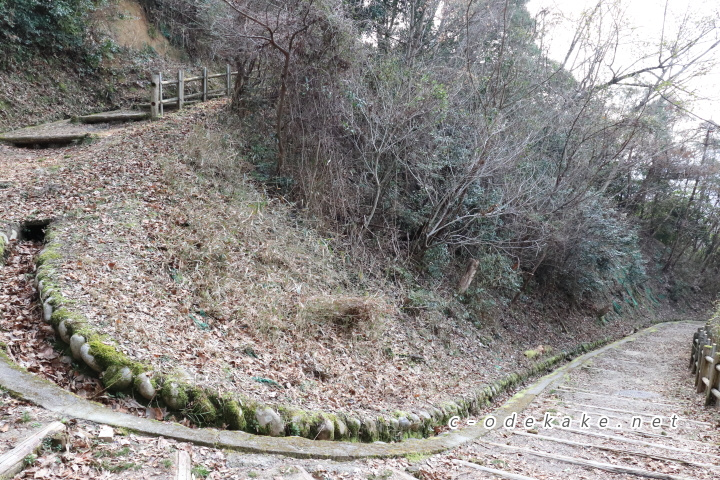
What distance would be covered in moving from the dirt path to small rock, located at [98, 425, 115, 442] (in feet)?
0.13

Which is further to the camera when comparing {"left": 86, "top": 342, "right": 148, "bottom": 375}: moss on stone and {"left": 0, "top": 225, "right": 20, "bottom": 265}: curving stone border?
{"left": 0, "top": 225, "right": 20, "bottom": 265}: curving stone border

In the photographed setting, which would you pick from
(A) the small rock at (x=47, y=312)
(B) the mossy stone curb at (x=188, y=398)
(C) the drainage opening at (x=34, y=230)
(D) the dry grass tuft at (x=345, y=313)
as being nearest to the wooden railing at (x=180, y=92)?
(C) the drainage opening at (x=34, y=230)

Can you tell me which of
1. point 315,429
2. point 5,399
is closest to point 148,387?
point 5,399

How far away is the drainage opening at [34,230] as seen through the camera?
247 inches

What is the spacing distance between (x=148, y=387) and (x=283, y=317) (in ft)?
8.48

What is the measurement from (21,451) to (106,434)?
20.1 inches

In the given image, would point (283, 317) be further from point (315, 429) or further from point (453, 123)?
point (453, 123)

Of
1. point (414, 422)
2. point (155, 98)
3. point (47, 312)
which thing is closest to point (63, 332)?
point (47, 312)

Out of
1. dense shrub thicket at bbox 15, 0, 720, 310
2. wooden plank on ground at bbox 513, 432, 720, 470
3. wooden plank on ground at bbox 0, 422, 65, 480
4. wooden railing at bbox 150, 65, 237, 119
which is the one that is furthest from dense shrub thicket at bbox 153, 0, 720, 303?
wooden plank on ground at bbox 0, 422, 65, 480

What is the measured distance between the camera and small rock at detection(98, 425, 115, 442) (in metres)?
3.12

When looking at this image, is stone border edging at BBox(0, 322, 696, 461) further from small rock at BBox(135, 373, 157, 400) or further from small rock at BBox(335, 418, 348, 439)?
small rock at BBox(135, 373, 157, 400)

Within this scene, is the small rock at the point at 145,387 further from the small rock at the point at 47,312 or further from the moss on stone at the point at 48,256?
the moss on stone at the point at 48,256

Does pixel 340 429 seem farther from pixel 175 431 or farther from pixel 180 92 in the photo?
pixel 180 92

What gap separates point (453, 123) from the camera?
10602mm
